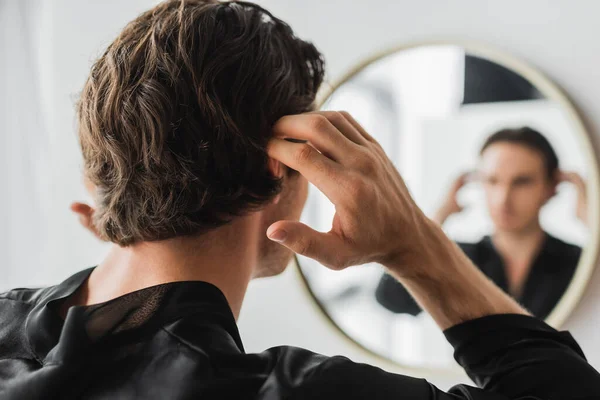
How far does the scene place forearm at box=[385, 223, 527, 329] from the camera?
848 mm

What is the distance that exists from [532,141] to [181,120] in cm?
72

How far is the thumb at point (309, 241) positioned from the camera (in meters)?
0.66

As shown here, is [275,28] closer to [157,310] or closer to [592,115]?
[157,310]

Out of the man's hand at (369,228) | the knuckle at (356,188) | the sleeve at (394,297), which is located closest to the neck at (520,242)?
the sleeve at (394,297)

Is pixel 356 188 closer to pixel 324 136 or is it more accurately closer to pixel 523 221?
pixel 324 136

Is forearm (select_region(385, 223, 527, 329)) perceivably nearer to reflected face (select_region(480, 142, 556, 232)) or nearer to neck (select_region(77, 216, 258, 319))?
neck (select_region(77, 216, 258, 319))

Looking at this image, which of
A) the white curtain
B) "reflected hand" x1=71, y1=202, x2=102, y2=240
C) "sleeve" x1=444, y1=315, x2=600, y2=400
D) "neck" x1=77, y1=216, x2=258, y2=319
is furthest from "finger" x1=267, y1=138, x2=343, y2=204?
the white curtain

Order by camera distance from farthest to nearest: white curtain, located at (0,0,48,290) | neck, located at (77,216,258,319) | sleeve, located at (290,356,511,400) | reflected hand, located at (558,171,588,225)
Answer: white curtain, located at (0,0,48,290)
reflected hand, located at (558,171,588,225)
neck, located at (77,216,258,319)
sleeve, located at (290,356,511,400)

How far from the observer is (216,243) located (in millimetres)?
796

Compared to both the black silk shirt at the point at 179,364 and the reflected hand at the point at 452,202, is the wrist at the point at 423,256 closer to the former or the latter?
the black silk shirt at the point at 179,364

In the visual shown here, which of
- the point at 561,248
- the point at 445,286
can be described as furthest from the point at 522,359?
the point at 561,248

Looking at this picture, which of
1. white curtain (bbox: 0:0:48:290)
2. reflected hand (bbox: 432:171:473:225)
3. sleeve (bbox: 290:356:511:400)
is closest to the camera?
sleeve (bbox: 290:356:511:400)

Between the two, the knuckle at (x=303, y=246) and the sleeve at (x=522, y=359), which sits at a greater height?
the knuckle at (x=303, y=246)

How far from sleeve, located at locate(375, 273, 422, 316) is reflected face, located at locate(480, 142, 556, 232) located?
0.79 feet
